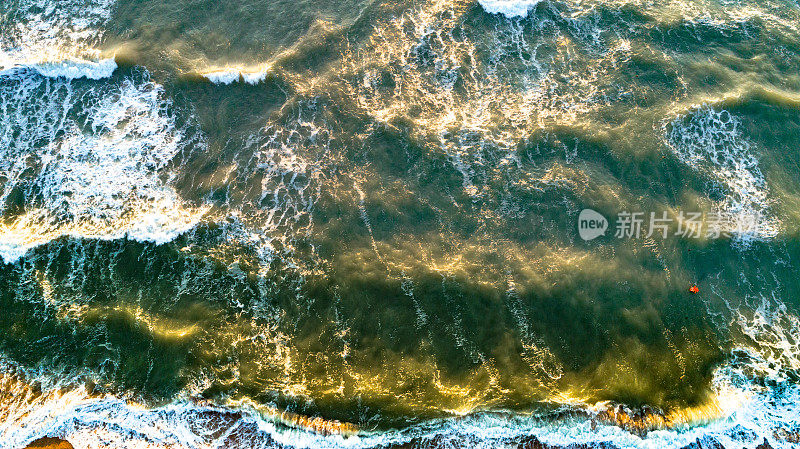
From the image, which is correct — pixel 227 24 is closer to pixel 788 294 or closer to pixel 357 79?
pixel 357 79

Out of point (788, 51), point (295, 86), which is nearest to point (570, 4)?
point (788, 51)

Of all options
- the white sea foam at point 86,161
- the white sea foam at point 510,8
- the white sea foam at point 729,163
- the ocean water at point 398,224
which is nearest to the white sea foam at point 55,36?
the ocean water at point 398,224

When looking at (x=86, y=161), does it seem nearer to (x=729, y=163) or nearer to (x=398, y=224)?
(x=398, y=224)

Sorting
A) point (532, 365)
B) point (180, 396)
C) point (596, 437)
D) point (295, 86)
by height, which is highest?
point (295, 86)

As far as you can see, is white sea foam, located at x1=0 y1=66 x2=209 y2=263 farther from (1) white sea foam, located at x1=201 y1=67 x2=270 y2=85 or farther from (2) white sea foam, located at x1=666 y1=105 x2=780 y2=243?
(2) white sea foam, located at x1=666 y1=105 x2=780 y2=243

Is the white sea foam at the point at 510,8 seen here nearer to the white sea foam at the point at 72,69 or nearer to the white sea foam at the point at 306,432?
the white sea foam at the point at 306,432

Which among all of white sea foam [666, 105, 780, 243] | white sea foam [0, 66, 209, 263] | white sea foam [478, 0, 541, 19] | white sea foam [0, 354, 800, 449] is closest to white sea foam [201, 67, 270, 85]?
white sea foam [0, 66, 209, 263]
